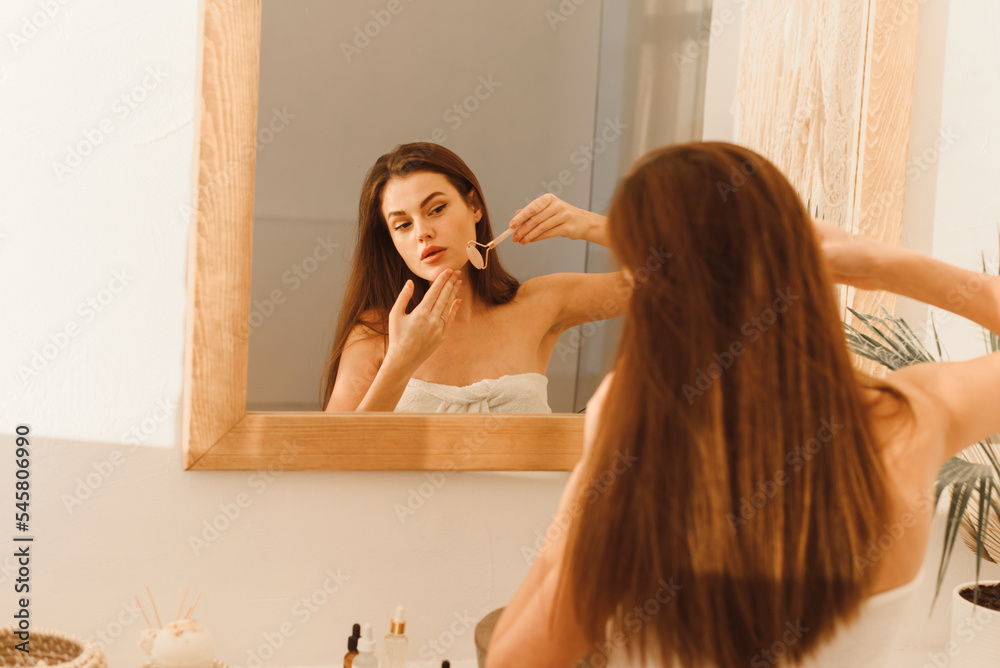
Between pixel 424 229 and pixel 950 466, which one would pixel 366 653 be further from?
pixel 950 466

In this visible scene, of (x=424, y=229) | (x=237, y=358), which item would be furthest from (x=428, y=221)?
(x=237, y=358)

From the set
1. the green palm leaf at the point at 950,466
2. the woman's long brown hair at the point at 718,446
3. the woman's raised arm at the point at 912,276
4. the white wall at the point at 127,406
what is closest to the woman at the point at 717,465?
the woman's long brown hair at the point at 718,446

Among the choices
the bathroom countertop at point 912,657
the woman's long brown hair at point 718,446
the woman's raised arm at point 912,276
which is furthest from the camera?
the bathroom countertop at point 912,657

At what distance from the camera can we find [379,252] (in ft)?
3.13

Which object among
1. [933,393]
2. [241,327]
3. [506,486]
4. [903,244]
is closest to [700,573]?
[933,393]

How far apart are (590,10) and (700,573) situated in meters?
0.73

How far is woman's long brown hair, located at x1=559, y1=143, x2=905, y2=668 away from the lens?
549mm

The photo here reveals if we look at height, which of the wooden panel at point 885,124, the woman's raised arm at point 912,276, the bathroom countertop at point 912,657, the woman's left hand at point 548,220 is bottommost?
the bathroom countertop at point 912,657

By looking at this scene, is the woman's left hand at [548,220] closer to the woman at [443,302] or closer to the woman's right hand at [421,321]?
the woman at [443,302]

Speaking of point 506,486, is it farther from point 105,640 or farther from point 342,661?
point 105,640

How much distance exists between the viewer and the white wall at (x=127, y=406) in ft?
2.93

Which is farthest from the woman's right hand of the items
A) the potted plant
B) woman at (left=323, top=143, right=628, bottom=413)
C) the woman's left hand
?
the potted plant

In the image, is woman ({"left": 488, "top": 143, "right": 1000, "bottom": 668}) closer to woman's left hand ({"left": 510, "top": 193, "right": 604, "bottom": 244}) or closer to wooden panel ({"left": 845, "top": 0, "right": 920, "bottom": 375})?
woman's left hand ({"left": 510, "top": 193, "right": 604, "bottom": 244})

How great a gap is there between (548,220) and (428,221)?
0.51 ft
